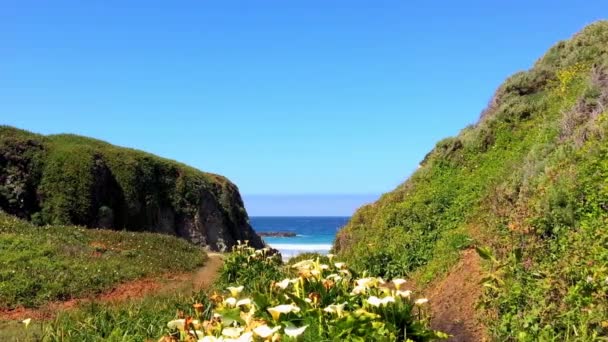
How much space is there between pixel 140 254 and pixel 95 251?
1710 mm

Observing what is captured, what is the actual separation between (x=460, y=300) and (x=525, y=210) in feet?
5.49

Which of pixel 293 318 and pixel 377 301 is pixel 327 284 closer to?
pixel 377 301

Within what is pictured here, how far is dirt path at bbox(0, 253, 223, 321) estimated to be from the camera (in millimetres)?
13688

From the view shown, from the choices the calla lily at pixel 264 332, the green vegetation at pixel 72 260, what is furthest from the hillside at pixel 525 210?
the green vegetation at pixel 72 260

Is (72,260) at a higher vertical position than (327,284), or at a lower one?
lower

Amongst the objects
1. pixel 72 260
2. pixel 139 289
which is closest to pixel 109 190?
pixel 72 260

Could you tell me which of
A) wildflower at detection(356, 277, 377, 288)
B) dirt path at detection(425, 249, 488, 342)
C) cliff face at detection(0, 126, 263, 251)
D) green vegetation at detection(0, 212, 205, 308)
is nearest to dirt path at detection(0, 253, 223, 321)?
green vegetation at detection(0, 212, 205, 308)

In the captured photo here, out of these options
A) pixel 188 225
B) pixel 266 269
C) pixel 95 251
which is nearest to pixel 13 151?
pixel 188 225

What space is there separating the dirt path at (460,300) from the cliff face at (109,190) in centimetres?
3043

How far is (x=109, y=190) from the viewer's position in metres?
39.2

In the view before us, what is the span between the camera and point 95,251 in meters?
21.4

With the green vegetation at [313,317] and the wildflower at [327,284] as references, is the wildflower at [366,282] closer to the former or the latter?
the green vegetation at [313,317]

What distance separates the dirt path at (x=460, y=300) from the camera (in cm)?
741

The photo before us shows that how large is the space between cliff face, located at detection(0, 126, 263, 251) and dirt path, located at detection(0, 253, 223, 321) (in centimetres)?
1617
